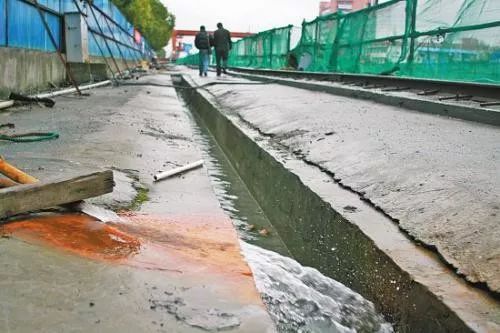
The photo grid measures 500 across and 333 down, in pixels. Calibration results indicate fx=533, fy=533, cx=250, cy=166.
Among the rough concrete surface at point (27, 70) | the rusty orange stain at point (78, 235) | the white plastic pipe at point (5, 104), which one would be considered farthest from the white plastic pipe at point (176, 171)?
the rough concrete surface at point (27, 70)

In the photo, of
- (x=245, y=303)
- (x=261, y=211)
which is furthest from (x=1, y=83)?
(x=245, y=303)

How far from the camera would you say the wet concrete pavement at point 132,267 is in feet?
4.94

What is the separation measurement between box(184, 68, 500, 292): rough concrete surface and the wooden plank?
1.37 m

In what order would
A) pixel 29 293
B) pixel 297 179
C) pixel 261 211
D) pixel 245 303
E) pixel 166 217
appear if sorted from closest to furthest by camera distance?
pixel 29 293, pixel 245 303, pixel 166 217, pixel 297 179, pixel 261 211

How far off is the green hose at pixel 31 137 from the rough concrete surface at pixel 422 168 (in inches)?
78.8

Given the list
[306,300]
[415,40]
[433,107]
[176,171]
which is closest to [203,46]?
[415,40]

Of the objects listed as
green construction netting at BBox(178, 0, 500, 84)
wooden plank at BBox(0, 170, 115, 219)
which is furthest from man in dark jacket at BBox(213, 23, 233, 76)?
wooden plank at BBox(0, 170, 115, 219)

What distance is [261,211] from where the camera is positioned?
4402mm

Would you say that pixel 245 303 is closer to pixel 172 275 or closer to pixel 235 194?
pixel 172 275

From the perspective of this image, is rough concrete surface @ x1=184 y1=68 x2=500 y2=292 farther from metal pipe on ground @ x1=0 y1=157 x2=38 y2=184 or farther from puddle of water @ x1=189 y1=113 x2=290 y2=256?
metal pipe on ground @ x1=0 y1=157 x2=38 y2=184

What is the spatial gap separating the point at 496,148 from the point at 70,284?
9.95ft

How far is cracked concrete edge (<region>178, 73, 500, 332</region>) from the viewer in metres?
1.75

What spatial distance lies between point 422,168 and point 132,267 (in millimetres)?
1886

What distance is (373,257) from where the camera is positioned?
7.44ft
